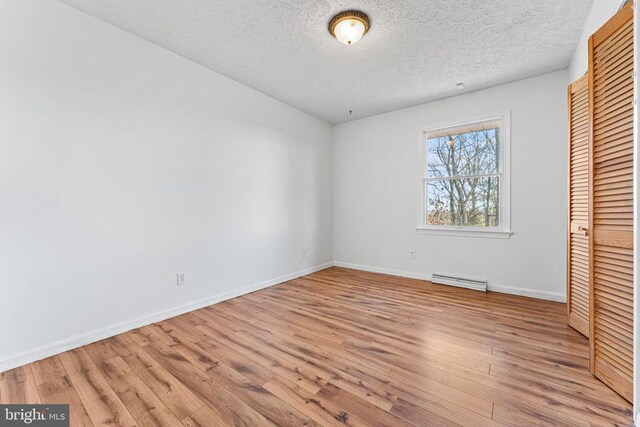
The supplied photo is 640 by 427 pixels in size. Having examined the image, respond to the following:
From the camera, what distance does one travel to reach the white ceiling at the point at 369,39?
7.02 feet

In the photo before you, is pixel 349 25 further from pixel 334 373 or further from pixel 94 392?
pixel 94 392

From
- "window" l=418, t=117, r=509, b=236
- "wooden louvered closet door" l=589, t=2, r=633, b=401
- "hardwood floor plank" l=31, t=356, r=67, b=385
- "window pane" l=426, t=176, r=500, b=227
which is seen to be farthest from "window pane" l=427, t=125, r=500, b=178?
"hardwood floor plank" l=31, t=356, r=67, b=385

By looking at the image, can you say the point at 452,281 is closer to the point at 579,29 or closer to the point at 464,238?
the point at 464,238

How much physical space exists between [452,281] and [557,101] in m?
2.51

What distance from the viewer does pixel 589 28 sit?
7.38ft

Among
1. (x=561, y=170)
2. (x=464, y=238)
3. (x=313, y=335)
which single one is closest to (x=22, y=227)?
(x=313, y=335)

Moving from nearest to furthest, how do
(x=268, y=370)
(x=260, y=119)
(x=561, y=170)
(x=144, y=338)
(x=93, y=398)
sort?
(x=93, y=398) < (x=268, y=370) < (x=144, y=338) < (x=561, y=170) < (x=260, y=119)

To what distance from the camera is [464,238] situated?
12.5 ft

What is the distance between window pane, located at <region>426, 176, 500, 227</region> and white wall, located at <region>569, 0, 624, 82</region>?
1.38 meters

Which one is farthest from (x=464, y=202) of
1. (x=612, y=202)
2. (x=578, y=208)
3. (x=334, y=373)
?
(x=334, y=373)

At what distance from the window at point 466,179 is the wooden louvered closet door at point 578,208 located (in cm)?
107

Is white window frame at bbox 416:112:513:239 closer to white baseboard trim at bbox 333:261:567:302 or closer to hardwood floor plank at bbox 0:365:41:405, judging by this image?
white baseboard trim at bbox 333:261:567:302

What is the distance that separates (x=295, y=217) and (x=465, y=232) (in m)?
2.50

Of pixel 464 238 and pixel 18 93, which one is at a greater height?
pixel 18 93
